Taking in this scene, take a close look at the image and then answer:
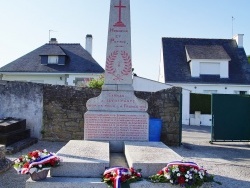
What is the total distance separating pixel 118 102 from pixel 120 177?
9.55 feet

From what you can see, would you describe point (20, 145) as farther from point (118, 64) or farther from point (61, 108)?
point (118, 64)

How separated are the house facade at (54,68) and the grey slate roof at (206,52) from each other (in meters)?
7.49

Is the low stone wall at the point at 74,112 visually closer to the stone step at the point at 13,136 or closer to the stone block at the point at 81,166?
the stone step at the point at 13,136

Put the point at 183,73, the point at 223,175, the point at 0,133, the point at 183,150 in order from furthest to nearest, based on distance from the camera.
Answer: the point at 183,73, the point at 183,150, the point at 0,133, the point at 223,175

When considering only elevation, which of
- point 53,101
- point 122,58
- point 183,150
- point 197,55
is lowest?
point 183,150

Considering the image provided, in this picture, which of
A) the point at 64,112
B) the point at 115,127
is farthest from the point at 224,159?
the point at 64,112

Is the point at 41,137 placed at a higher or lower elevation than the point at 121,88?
lower

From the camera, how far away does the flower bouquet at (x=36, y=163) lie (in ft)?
13.0

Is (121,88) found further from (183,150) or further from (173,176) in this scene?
(183,150)

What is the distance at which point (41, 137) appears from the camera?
10.4m

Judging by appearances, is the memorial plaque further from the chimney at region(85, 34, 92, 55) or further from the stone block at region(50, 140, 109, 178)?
the chimney at region(85, 34, 92, 55)

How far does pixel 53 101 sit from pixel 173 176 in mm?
7215

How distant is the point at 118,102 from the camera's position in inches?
264

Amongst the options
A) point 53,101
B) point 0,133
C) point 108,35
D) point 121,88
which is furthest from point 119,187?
point 53,101
